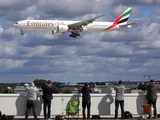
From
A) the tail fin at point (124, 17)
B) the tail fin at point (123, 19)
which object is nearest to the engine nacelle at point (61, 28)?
the tail fin at point (123, 19)

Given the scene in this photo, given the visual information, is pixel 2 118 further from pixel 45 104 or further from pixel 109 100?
pixel 109 100

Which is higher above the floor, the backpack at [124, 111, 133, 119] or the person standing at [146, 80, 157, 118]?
the person standing at [146, 80, 157, 118]

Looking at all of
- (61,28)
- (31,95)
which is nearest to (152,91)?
(31,95)

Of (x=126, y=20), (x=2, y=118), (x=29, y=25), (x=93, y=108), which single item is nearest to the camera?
(x=2, y=118)

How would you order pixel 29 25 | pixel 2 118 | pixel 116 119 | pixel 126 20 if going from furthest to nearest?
pixel 126 20, pixel 29 25, pixel 116 119, pixel 2 118

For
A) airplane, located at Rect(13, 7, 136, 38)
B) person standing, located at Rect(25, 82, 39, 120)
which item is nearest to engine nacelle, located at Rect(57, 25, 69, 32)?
airplane, located at Rect(13, 7, 136, 38)

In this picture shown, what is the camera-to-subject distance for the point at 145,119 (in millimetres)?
16109

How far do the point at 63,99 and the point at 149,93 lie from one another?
593 centimetres

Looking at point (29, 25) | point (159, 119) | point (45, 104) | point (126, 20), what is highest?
point (126, 20)

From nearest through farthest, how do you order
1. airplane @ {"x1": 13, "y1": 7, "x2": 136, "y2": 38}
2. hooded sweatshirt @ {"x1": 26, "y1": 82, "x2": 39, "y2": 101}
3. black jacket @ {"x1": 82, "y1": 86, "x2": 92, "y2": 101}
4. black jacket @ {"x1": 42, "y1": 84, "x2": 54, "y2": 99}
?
hooded sweatshirt @ {"x1": 26, "y1": 82, "x2": 39, "y2": 101} < black jacket @ {"x1": 42, "y1": 84, "x2": 54, "y2": 99} < black jacket @ {"x1": 82, "y1": 86, "x2": 92, "y2": 101} < airplane @ {"x1": 13, "y1": 7, "x2": 136, "y2": 38}

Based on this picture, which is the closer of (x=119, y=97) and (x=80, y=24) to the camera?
(x=119, y=97)

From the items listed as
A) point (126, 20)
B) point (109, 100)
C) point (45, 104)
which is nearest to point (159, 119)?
point (109, 100)

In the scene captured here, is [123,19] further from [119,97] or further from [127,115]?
[119,97]

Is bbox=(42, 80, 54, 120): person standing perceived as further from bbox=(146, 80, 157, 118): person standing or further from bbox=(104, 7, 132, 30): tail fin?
bbox=(104, 7, 132, 30): tail fin
